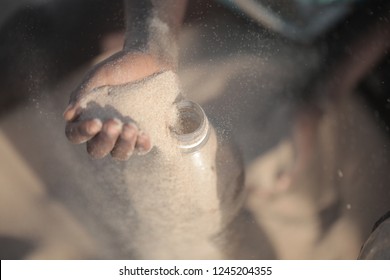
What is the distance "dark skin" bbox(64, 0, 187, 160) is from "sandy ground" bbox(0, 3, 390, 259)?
5 cm

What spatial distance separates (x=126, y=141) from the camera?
390 millimetres

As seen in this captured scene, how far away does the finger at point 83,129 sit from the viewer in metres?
0.38

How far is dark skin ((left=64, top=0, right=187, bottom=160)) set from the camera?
0.39 meters

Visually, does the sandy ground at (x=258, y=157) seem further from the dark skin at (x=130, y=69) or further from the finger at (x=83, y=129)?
the finger at (x=83, y=129)

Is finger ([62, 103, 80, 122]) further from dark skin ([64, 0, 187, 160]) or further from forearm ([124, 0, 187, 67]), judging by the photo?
forearm ([124, 0, 187, 67])

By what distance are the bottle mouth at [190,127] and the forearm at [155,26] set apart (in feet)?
0.38

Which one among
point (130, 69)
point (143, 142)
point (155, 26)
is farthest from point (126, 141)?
point (155, 26)

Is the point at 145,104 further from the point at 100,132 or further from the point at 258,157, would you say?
the point at 258,157

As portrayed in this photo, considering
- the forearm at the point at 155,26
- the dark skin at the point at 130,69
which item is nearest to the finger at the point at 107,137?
the dark skin at the point at 130,69

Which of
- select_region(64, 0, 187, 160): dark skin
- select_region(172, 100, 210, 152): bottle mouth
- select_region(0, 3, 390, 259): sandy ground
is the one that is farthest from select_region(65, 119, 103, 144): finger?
select_region(0, 3, 390, 259): sandy ground

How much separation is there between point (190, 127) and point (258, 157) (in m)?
0.23
